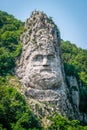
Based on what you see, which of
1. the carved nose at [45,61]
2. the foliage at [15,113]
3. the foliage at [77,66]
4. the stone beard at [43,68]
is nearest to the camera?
the foliage at [15,113]

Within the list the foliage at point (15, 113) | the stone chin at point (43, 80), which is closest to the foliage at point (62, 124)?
the foliage at point (15, 113)

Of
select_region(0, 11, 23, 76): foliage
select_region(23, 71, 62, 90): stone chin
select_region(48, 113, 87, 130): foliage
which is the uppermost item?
select_region(0, 11, 23, 76): foliage

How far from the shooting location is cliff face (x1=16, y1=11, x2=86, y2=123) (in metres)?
50.8

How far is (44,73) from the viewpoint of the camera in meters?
51.7

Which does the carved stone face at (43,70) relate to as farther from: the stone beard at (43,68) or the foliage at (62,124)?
the foliage at (62,124)

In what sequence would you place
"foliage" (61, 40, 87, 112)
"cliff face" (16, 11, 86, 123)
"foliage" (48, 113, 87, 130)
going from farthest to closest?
"foliage" (61, 40, 87, 112)
"cliff face" (16, 11, 86, 123)
"foliage" (48, 113, 87, 130)

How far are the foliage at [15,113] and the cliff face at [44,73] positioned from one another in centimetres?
208

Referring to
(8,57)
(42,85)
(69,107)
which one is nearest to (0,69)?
(8,57)

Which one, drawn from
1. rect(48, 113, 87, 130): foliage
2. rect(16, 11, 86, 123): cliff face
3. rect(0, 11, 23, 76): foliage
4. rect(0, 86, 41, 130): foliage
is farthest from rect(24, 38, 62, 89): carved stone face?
rect(48, 113, 87, 130): foliage

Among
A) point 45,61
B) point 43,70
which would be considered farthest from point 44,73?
point 45,61

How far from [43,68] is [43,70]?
25 centimetres

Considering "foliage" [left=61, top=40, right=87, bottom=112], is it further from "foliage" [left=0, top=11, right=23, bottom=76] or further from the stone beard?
the stone beard

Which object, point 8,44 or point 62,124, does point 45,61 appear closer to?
point 62,124

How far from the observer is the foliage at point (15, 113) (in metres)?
44.9
